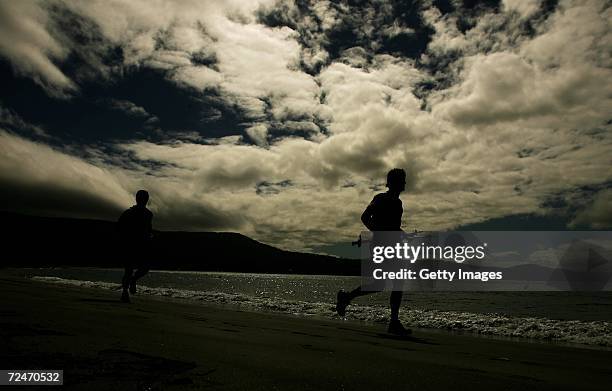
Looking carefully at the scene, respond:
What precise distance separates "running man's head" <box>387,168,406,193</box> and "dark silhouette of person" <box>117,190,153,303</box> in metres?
5.99

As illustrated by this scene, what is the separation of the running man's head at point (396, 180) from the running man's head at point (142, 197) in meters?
5.97

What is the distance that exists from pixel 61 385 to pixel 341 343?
3.14m

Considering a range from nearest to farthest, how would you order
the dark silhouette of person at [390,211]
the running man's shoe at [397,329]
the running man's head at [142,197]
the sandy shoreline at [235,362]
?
→ the sandy shoreline at [235,362] < the running man's shoe at [397,329] < the dark silhouette of person at [390,211] < the running man's head at [142,197]

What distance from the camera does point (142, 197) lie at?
10008 mm

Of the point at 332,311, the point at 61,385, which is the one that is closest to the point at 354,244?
the point at 61,385

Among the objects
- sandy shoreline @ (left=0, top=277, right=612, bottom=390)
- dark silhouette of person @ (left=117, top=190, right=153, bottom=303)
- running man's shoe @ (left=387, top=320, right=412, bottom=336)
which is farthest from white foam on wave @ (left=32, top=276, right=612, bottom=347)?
sandy shoreline @ (left=0, top=277, right=612, bottom=390)

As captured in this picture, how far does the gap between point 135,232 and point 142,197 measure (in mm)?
861

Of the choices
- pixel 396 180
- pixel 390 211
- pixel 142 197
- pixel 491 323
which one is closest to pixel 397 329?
pixel 390 211

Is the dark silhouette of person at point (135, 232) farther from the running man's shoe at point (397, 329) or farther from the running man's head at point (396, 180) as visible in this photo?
the running man's shoe at point (397, 329)

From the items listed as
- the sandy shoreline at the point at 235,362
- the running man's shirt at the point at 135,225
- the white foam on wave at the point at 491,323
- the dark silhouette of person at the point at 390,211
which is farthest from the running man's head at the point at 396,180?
the white foam on wave at the point at 491,323

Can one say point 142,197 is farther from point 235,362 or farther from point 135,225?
point 235,362

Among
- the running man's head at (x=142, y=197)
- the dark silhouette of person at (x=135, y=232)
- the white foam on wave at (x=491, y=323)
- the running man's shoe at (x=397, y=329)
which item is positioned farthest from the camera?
the white foam on wave at (x=491, y=323)

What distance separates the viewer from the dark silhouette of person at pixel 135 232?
10086 mm

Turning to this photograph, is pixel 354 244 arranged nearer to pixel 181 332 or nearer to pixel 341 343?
pixel 341 343
